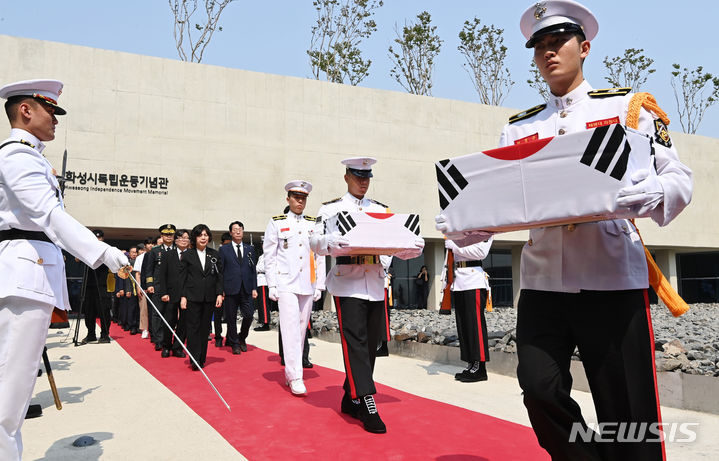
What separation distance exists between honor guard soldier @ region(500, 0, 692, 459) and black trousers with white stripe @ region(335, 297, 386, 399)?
220 cm

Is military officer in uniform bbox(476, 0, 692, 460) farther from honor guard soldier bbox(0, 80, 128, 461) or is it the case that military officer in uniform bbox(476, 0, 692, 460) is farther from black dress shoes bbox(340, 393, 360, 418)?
→ black dress shoes bbox(340, 393, 360, 418)

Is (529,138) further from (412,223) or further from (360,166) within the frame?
(360,166)

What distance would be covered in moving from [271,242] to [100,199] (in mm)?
13877

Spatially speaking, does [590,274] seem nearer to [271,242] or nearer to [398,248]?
[398,248]

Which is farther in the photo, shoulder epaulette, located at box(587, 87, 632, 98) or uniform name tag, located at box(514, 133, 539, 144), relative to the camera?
uniform name tag, located at box(514, 133, 539, 144)

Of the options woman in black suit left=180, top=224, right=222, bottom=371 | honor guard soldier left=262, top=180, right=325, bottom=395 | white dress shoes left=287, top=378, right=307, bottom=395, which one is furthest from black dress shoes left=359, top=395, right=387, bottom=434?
woman in black suit left=180, top=224, right=222, bottom=371

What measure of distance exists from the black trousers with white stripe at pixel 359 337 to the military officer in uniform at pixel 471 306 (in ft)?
5.96

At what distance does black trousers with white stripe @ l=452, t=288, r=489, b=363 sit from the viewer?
6.55 m

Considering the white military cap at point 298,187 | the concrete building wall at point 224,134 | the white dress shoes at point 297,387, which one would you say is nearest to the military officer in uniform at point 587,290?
the white dress shoes at point 297,387

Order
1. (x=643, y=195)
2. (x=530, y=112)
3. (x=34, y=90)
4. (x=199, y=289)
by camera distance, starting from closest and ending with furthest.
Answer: (x=643, y=195), (x=530, y=112), (x=34, y=90), (x=199, y=289)

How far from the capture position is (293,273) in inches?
250

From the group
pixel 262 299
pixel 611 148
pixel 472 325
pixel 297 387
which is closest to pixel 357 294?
pixel 297 387

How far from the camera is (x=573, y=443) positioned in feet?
7.61

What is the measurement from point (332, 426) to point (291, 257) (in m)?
2.36
